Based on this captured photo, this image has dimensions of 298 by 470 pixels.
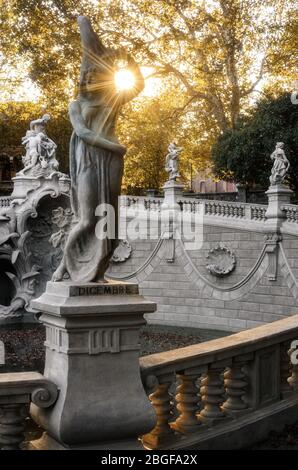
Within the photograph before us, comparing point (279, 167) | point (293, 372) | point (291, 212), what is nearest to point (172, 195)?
point (279, 167)

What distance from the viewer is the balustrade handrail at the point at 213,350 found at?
4566 mm

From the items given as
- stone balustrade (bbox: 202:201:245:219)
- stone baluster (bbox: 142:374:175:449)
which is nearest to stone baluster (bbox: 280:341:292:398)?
stone baluster (bbox: 142:374:175:449)

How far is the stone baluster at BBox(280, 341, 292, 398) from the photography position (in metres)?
5.28

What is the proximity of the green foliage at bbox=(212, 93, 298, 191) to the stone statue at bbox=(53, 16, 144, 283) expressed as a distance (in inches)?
750

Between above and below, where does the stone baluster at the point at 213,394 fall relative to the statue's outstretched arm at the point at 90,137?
below

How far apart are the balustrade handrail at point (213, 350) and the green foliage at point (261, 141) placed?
60.8 feet

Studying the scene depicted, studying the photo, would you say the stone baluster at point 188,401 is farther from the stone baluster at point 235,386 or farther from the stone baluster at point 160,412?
the stone baluster at point 235,386

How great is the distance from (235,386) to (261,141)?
65.7ft

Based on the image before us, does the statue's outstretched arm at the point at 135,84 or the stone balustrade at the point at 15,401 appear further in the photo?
the statue's outstretched arm at the point at 135,84

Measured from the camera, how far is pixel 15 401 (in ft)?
13.5

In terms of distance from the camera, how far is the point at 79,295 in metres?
4.28

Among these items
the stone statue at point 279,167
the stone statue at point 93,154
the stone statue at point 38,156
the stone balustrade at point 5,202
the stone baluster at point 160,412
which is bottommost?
the stone baluster at point 160,412

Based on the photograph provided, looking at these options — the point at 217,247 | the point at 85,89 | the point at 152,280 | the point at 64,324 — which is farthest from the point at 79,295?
the point at 152,280

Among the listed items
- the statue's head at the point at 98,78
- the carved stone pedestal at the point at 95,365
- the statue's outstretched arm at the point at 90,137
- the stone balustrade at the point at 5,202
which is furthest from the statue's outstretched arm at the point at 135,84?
the stone balustrade at the point at 5,202
